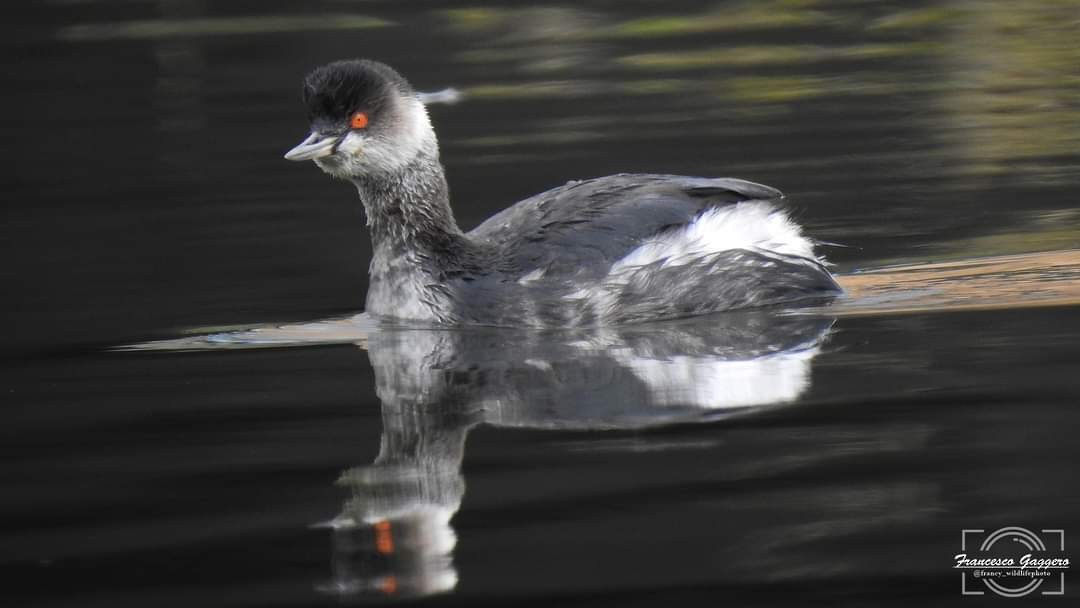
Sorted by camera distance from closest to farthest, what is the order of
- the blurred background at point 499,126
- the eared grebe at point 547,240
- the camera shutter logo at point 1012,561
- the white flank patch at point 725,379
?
the camera shutter logo at point 1012,561, the white flank patch at point 725,379, the eared grebe at point 547,240, the blurred background at point 499,126

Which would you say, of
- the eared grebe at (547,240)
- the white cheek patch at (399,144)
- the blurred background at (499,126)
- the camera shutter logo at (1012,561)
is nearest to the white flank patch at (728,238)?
the eared grebe at (547,240)

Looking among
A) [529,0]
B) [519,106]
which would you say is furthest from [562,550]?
[529,0]

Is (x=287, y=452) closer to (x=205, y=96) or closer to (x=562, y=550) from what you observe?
(x=562, y=550)

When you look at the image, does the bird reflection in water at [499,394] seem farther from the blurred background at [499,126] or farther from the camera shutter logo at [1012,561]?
the blurred background at [499,126]

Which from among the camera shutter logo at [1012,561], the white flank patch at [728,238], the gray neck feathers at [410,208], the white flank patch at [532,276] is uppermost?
the gray neck feathers at [410,208]

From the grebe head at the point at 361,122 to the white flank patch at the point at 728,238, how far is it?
141 cm

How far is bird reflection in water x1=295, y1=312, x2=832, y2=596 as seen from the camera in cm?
564

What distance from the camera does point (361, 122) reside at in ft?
31.1

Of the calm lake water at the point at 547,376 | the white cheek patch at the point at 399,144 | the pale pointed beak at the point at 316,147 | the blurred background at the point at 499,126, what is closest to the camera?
the calm lake water at the point at 547,376

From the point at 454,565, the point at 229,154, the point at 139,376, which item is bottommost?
the point at 454,565

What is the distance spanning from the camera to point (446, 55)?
19422 mm

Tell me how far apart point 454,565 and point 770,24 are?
15883mm

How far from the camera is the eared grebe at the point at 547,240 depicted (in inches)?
353

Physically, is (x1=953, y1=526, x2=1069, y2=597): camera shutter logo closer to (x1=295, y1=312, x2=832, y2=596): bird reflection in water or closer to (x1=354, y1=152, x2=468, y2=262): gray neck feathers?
(x1=295, y1=312, x2=832, y2=596): bird reflection in water
